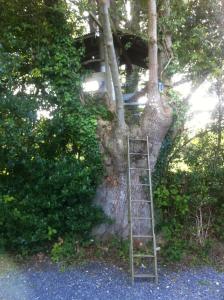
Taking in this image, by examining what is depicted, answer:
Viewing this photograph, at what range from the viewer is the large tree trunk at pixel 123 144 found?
680 centimetres

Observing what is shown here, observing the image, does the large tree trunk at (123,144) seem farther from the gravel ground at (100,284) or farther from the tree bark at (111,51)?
the gravel ground at (100,284)

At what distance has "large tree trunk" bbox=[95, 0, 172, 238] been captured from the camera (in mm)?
6805

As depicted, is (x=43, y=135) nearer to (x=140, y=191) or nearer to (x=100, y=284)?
(x=140, y=191)

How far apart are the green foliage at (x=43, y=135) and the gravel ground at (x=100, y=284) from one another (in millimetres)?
814

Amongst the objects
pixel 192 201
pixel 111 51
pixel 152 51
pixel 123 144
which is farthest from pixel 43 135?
pixel 192 201

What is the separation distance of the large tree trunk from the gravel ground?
1155mm

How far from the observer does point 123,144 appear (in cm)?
681

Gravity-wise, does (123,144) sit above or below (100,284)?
above

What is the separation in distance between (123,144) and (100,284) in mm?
2718

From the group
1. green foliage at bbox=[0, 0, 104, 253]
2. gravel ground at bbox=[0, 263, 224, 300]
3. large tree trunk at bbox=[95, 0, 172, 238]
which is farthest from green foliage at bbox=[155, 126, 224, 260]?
green foliage at bbox=[0, 0, 104, 253]

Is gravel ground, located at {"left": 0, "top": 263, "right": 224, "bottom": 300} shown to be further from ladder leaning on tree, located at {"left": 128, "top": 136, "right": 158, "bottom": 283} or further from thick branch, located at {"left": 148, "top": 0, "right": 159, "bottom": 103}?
thick branch, located at {"left": 148, "top": 0, "right": 159, "bottom": 103}

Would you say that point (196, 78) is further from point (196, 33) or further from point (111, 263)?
point (111, 263)

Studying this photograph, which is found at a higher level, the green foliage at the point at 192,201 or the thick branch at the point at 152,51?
the thick branch at the point at 152,51

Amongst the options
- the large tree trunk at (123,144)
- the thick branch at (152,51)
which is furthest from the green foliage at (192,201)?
the thick branch at (152,51)
